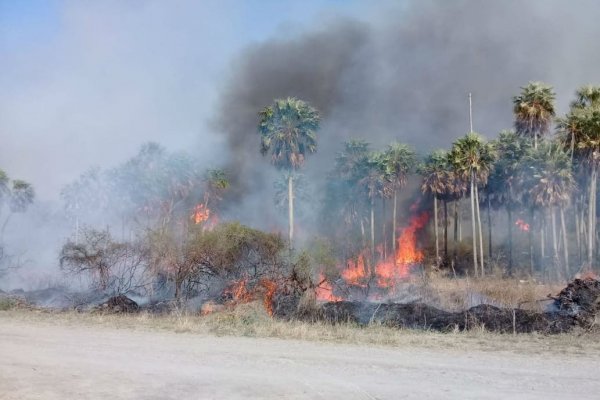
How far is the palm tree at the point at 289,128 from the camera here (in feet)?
158

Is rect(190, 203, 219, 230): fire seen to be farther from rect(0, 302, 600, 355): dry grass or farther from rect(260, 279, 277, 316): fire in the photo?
rect(0, 302, 600, 355): dry grass

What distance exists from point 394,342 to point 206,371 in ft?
16.6

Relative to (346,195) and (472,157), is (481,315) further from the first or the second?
(346,195)

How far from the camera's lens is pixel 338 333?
14422 mm

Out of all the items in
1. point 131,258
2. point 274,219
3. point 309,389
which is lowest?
point 309,389

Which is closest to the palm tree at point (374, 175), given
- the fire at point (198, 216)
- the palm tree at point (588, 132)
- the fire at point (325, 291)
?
the palm tree at point (588, 132)

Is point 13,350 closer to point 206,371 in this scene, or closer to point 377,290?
point 206,371

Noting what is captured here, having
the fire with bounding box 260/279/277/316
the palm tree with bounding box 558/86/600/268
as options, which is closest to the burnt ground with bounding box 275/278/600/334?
the fire with bounding box 260/279/277/316

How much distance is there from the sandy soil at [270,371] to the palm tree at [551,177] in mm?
40138

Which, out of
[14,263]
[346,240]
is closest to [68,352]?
[14,263]

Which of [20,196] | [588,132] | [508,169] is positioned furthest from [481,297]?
[20,196]

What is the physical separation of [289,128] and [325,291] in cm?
2467

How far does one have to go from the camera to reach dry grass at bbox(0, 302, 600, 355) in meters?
12.7

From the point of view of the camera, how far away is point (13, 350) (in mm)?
11812
